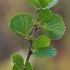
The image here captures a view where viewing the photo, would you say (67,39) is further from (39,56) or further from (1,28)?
(39,56)

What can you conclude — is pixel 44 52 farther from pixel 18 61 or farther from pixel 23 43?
pixel 23 43

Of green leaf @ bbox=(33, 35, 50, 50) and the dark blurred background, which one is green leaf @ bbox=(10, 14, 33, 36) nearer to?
green leaf @ bbox=(33, 35, 50, 50)

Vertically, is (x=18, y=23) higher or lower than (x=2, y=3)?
lower

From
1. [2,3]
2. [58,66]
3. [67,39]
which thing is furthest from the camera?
[2,3]

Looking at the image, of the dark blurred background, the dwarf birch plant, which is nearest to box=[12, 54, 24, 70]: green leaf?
the dwarf birch plant

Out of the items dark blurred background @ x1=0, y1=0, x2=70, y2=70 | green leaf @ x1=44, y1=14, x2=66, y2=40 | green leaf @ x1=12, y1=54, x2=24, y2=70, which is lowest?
green leaf @ x1=12, y1=54, x2=24, y2=70

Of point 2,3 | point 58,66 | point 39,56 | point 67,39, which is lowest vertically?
point 39,56

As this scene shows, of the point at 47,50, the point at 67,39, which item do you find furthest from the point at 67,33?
the point at 47,50

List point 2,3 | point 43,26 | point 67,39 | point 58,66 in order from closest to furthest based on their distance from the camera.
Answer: point 43,26, point 58,66, point 67,39, point 2,3

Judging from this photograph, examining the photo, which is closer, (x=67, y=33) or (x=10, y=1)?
(x=67, y=33)
